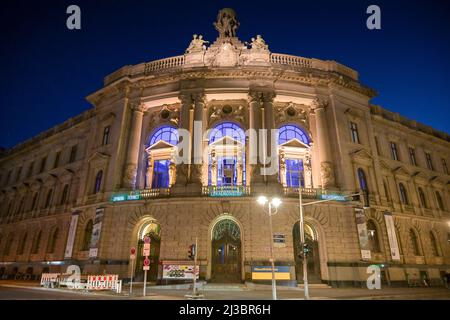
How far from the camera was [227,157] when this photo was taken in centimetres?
2869

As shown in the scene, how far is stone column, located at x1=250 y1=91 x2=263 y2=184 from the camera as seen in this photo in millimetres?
25953

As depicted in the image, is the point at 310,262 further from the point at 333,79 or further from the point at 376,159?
the point at 333,79

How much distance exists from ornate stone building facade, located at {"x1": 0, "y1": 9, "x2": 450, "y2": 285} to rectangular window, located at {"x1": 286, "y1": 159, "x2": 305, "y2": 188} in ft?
0.37

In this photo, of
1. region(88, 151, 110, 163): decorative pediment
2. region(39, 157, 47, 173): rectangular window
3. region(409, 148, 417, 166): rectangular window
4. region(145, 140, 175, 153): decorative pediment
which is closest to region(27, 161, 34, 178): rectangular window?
region(39, 157, 47, 173): rectangular window

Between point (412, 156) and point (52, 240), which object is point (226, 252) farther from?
point (412, 156)

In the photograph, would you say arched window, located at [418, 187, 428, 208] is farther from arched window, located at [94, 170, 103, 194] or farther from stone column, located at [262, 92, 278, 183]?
arched window, located at [94, 170, 103, 194]

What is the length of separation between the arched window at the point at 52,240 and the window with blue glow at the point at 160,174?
1509 cm

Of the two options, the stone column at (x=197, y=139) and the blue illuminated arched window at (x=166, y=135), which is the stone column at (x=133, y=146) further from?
the stone column at (x=197, y=139)

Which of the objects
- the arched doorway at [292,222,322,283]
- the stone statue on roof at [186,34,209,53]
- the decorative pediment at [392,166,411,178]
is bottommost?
the arched doorway at [292,222,322,283]

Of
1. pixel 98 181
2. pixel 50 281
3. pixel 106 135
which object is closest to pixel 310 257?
pixel 50 281

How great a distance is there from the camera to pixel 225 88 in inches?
1147
